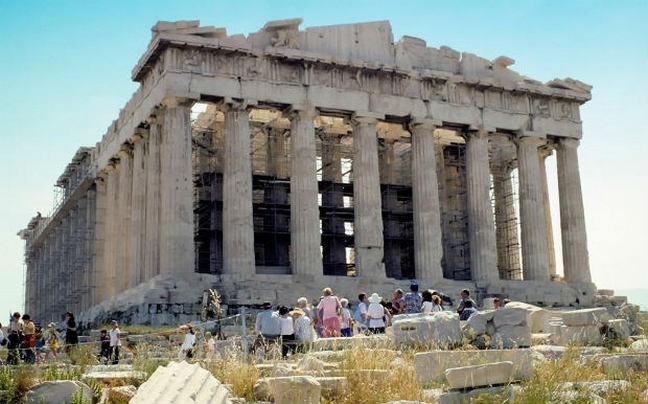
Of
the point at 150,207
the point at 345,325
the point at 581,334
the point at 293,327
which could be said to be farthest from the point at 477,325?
the point at 150,207

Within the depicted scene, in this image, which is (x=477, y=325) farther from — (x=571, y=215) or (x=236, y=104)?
(x=571, y=215)

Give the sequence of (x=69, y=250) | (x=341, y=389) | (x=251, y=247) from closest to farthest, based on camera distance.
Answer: (x=341, y=389)
(x=251, y=247)
(x=69, y=250)

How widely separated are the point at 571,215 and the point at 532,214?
75.7 inches

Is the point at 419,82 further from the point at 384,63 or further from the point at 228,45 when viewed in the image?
the point at 228,45

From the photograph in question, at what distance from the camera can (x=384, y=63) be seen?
34656mm

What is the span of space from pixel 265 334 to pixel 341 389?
5134mm

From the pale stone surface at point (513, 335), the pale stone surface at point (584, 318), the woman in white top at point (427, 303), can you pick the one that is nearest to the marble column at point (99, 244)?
the woman in white top at point (427, 303)

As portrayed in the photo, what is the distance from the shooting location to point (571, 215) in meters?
38.0

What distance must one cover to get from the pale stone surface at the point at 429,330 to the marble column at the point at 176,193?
17.2 meters

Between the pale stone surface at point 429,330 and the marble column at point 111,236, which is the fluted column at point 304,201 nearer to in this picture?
the marble column at point 111,236

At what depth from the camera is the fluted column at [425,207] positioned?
34.7 m

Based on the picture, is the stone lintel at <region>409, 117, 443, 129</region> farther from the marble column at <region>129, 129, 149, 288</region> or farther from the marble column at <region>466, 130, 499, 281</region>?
the marble column at <region>129, 129, 149, 288</region>

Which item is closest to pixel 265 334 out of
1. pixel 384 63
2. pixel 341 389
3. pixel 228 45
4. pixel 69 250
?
pixel 341 389

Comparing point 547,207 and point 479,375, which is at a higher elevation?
point 547,207
